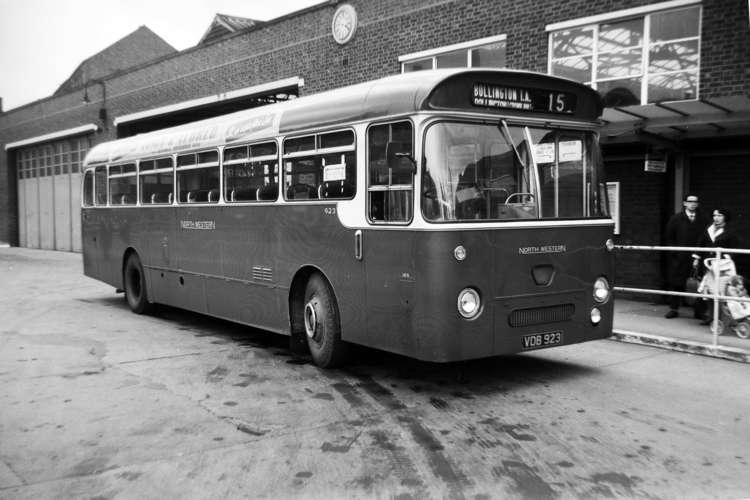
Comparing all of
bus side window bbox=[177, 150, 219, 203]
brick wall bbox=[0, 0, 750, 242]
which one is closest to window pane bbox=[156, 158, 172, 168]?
bus side window bbox=[177, 150, 219, 203]

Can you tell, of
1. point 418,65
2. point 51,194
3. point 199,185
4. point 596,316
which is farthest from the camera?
point 51,194

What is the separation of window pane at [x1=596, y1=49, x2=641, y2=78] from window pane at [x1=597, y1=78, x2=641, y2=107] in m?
0.13

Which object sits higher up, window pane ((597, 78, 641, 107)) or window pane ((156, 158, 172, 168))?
window pane ((597, 78, 641, 107))

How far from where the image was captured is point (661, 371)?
765 centimetres

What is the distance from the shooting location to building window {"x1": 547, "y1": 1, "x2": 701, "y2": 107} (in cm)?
1177

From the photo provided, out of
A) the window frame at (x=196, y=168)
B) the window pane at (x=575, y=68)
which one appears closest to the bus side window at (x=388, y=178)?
the window frame at (x=196, y=168)

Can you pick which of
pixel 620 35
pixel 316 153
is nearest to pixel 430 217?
pixel 316 153

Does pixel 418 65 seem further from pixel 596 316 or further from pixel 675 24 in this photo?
pixel 596 316

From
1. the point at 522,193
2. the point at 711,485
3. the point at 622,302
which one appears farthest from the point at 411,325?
the point at 622,302

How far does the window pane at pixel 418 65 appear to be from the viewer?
1593 cm

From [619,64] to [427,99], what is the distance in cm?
781

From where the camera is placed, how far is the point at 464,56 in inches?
596

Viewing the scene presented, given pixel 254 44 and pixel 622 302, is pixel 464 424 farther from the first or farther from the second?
pixel 254 44

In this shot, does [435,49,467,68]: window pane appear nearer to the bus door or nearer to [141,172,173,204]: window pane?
[141,172,173,204]: window pane
